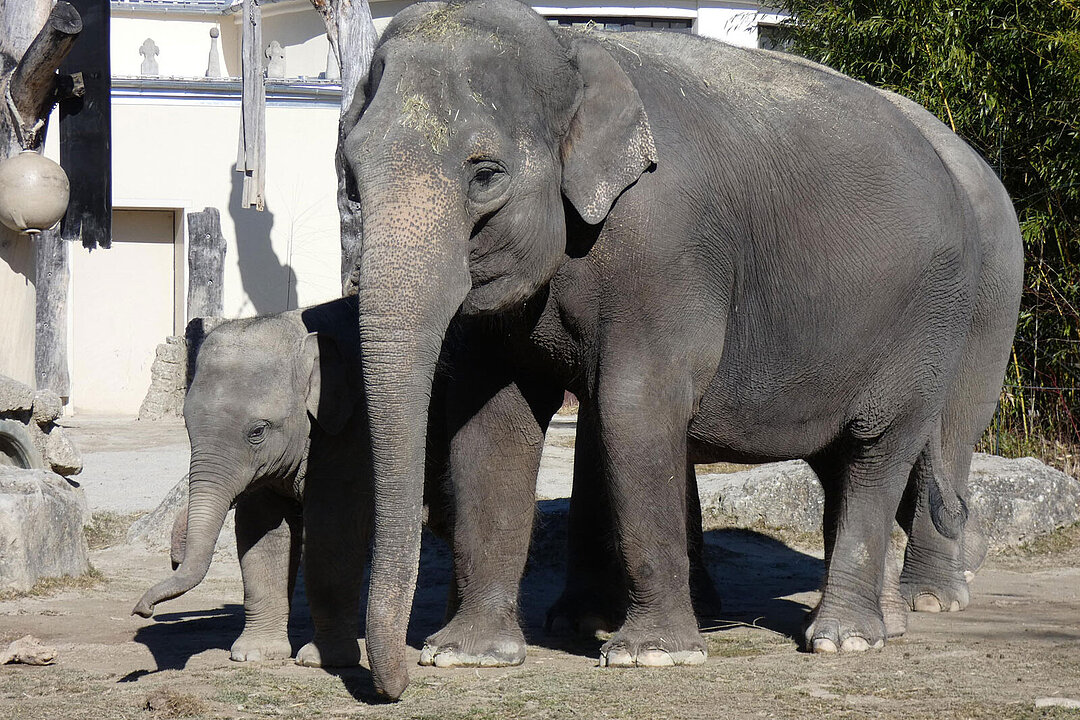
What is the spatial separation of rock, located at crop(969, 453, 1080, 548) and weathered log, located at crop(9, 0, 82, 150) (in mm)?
5507

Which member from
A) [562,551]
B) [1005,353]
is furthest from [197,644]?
[1005,353]

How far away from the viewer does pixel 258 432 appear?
514 centimetres

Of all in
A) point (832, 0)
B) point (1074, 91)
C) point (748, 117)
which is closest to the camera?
point (748, 117)

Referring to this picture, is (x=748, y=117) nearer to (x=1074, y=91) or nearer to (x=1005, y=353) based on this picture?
(x=1005, y=353)

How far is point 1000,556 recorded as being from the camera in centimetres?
850

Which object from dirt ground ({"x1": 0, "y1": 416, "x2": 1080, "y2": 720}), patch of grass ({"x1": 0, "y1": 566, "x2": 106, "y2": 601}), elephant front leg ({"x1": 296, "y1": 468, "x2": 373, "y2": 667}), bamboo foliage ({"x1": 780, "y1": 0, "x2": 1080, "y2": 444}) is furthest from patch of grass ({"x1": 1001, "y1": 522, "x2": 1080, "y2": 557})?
patch of grass ({"x1": 0, "y1": 566, "x2": 106, "y2": 601})

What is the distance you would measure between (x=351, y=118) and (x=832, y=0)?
828 cm

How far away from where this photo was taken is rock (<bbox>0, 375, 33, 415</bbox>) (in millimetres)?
8078

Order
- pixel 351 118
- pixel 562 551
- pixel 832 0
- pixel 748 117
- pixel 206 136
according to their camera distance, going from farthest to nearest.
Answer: pixel 206 136
pixel 832 0
pixel 562 551
pixel 748 117
pixel 351 118

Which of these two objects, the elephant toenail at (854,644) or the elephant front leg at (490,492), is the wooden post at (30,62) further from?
the elephant toenail at (854,644)

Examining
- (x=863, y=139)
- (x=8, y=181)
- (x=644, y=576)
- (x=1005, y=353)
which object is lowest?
(x=644, y=576)

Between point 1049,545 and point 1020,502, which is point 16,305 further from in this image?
point 1049,545

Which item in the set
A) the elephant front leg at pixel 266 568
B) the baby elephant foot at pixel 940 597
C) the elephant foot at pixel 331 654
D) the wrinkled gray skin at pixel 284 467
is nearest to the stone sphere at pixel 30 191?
the wrinkled gray skin at pixel 284 467

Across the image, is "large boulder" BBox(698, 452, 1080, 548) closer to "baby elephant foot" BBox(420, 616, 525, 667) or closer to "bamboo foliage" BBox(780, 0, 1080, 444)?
"bamboo foliage" BBox(780, 0, 1080, 444)
